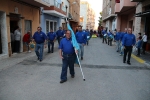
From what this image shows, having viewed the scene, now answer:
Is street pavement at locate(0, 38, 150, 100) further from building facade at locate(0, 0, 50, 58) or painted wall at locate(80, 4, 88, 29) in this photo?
painted wall at locate(80, 4, 88, 29)

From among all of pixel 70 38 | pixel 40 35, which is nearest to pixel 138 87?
pixel 70 38

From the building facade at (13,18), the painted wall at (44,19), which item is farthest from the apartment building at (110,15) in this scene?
the building facade at (13,18)

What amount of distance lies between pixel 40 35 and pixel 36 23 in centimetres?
638

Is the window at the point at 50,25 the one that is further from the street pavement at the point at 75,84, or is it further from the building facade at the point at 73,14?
the street pavement at the point at 75,84

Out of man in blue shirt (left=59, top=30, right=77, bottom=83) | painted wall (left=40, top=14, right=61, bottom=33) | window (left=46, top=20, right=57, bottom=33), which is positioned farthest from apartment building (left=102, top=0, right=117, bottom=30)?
man in blue shirt (left=59, top=30, right=77, bottom=83)

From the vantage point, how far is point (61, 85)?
17.9ft

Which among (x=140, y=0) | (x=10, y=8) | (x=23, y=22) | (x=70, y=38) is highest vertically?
(x=140, y=0)

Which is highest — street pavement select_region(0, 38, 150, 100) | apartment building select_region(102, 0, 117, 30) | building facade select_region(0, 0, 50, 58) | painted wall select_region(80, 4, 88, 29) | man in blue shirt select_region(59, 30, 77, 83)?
painted wall select_region(80, 4, 88, 29)

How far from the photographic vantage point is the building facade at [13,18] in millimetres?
9812

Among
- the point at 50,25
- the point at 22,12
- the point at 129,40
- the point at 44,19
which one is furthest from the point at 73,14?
the point at 129,40

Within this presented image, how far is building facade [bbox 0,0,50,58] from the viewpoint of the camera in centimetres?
981

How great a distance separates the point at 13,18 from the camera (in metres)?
10.9

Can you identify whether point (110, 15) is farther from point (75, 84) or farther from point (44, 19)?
point (75, 84)

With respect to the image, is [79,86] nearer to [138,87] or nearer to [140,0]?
[138,87]
